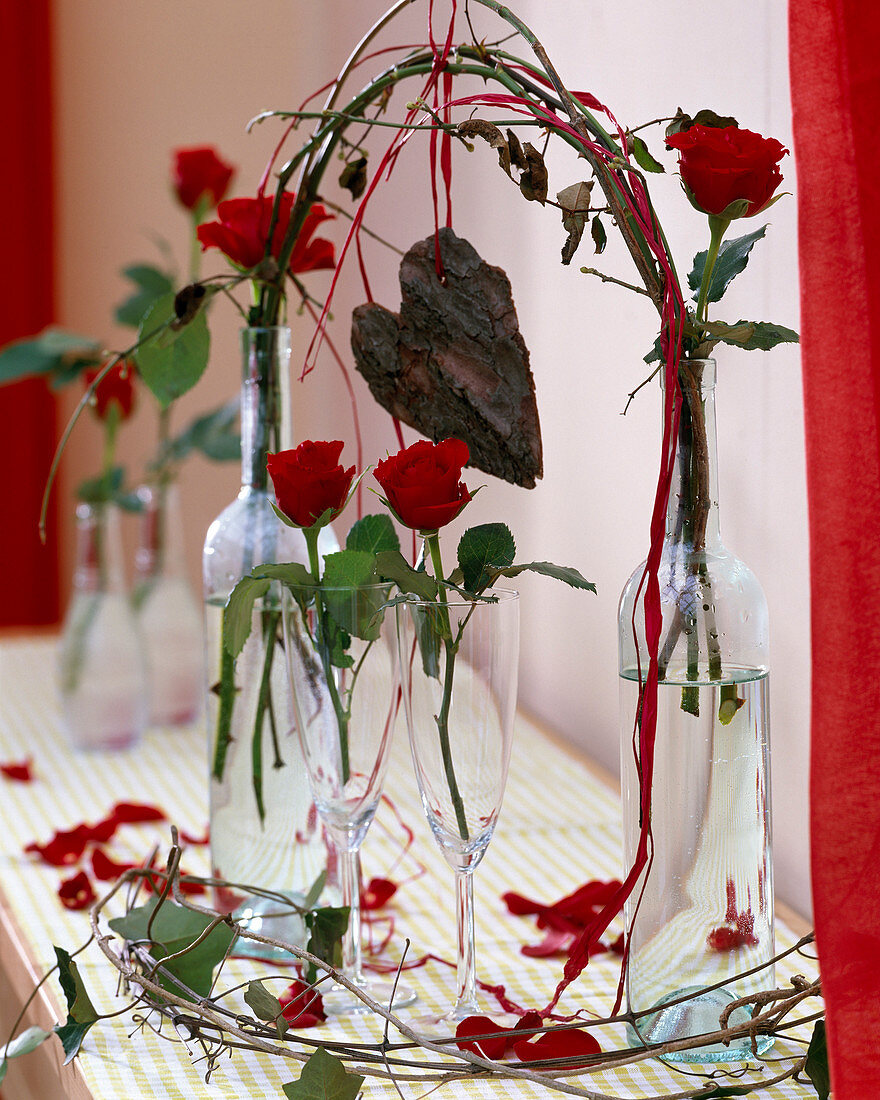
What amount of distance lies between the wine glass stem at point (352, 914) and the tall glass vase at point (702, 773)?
18cm

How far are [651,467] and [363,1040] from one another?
531 mm

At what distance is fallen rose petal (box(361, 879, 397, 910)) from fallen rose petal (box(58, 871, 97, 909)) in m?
0.19

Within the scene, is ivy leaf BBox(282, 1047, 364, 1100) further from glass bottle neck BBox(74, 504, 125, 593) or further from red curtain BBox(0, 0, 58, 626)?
red curtain BBox(0, 0, 58, 626)

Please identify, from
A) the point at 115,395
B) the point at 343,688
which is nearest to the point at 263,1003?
the point at 343,688

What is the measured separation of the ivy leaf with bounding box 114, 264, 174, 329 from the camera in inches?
59.6

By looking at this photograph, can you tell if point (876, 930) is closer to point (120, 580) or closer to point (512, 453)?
point (512, 453)

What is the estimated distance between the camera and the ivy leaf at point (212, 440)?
5.01 feet

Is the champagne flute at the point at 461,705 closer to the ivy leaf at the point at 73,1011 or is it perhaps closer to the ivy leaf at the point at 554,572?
the ivy leaf at the point at 554,572

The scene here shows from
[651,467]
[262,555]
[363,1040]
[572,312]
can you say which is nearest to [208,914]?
[363,1040]

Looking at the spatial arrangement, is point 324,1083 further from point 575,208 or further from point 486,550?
point 575,208

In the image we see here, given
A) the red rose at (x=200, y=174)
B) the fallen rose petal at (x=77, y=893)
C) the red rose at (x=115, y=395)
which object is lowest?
the fallen rose petal at (x=77, y=893)

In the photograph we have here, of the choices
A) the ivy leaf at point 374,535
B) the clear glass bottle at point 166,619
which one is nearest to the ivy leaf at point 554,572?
the ivy leaf at point 374,535

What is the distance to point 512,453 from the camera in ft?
2.48

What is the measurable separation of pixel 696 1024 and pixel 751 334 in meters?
0.34
